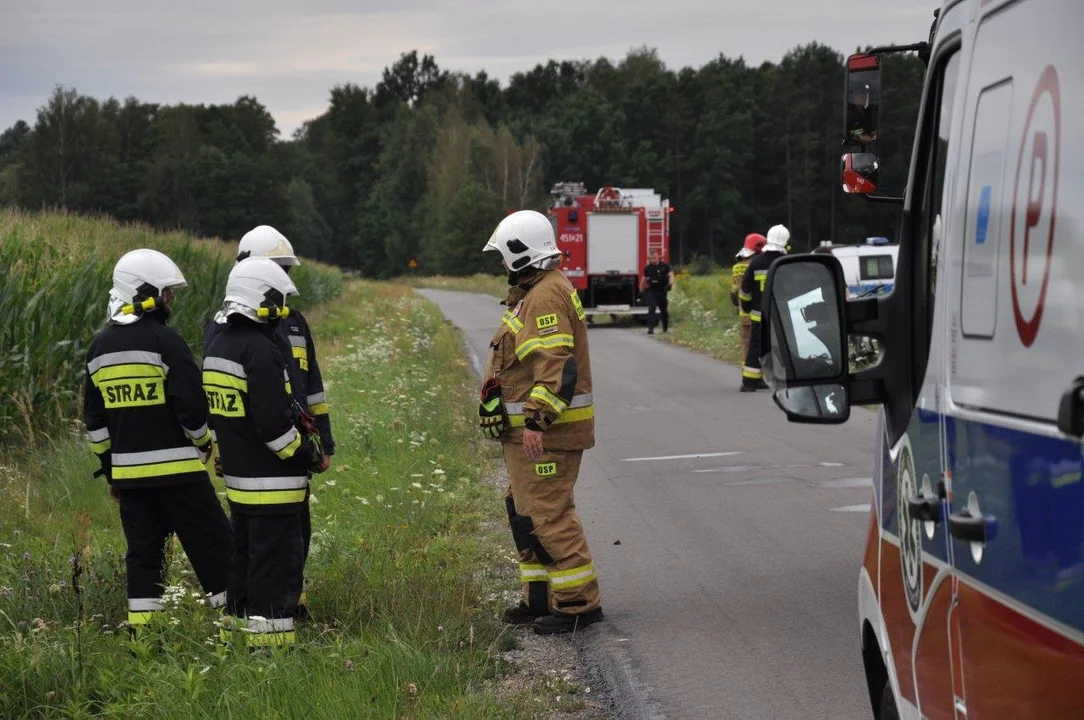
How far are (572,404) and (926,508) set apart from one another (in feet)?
13.1

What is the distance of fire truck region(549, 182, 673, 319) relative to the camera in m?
32.3

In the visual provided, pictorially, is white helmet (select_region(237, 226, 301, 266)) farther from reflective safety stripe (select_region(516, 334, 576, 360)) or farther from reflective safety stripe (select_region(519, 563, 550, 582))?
reflective safety stripe (select_region(519, 563, 550, 582))

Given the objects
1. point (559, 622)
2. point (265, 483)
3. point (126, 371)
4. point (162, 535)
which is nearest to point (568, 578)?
point (559, 622)

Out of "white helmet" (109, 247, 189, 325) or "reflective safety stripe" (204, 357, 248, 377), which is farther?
"white helmet" (109, 247, 189, 325)

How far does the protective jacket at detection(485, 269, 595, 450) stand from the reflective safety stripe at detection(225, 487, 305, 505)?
115cm

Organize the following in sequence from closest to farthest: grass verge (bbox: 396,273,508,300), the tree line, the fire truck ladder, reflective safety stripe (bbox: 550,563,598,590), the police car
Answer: reflective safety stripe (bbox: 550,563,598,590) → the police car → the fire truck ladder → grass verge (bbox: 396,273,508,300) → the tree line

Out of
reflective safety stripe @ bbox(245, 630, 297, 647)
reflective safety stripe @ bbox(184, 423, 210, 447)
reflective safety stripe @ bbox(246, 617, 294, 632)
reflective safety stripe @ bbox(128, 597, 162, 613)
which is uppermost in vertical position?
reflective safety stripe @ bbox(184, 423, 210, 447)

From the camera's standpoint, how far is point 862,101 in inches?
198

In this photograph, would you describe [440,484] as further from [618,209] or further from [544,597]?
[618,209]

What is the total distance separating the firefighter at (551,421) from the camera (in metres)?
6.50

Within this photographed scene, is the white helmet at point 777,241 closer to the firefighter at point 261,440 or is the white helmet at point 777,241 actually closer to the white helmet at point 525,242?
the white helmet at point 525,242

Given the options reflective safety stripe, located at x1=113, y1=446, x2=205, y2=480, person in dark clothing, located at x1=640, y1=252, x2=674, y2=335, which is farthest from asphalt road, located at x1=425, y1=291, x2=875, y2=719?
person in dark clothing, located at x1=640, y1=252, x2=674, y2=335

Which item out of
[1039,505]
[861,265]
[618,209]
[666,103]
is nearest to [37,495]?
[1039,505]

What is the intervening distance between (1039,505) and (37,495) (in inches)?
357
